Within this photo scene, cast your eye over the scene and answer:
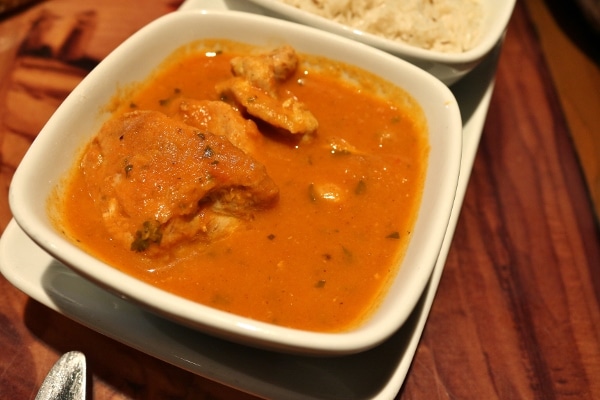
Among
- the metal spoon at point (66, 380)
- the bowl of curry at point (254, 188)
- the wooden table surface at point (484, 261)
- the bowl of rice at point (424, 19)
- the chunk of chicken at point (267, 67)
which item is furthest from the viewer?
the bowl of rice at point (424, 19)

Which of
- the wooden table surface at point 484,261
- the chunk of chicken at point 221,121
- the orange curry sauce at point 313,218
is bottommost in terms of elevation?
the wooden table surface at point 484,261

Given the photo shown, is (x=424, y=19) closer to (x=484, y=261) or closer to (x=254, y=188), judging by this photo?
(x=484, y=261)

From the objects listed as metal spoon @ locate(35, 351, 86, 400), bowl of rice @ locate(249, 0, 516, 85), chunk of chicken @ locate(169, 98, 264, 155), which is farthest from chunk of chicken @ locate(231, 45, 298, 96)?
metal spoon @ locate(35, 351, 86, 400)

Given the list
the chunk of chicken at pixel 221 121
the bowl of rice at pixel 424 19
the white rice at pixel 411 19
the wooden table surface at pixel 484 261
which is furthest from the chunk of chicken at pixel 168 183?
the white rice at pixel 411 19

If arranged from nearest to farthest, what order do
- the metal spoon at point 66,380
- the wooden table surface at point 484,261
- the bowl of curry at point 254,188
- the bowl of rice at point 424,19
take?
the bowl of curry at point 254,188
the metal spoon at point 66,380
the wooden table surface at point 484,261
the bowl of rice at point 424,19

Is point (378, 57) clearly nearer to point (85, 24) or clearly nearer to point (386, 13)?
point (386, 13)

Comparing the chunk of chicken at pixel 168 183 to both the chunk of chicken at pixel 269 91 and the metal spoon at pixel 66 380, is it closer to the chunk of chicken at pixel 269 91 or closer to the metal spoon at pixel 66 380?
the chunk of chicken at pixel 269 91
